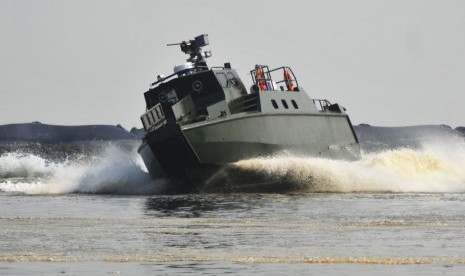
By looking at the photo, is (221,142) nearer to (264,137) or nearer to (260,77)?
(264,137)

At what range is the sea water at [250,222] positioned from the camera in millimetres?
16688

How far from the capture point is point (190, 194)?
3897 cm

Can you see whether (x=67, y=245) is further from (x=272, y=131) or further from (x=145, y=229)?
(x=272, y=131)

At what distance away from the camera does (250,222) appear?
81.9ft

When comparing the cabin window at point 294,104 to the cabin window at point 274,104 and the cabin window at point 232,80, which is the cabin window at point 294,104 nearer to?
the cabin window at point 274,104

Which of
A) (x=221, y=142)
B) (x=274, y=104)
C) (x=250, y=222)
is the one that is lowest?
(x=250, y=222)

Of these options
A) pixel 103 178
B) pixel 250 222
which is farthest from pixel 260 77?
pixel 250 222

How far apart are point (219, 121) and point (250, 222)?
42.4ft

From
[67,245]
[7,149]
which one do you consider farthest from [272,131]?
[7,149]

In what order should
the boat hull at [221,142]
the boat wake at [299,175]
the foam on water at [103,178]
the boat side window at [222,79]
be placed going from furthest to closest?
the foam on water at [103,178], the boat side window at [222,79], the boat wake at [299,175], the boat hull at [221,142]

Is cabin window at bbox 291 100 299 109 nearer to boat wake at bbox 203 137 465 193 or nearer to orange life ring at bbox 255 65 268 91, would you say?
orange life ring at bbox 255 65 268 91

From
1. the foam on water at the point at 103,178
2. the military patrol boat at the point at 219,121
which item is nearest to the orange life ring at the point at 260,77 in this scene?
the military patrol boat at the point at 219,121

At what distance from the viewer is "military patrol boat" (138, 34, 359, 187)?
37.8 meters

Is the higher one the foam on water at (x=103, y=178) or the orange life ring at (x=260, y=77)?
the orange life ring at (x=260, y=77)
